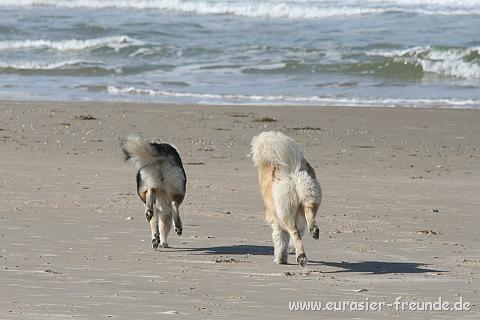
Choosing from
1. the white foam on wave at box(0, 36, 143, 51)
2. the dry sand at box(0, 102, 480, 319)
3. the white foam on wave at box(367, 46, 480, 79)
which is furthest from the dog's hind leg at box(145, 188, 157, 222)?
the white foam on wave at box(0, 36, 143, 51)

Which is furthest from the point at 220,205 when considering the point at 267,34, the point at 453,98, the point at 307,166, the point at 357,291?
the point at 267,34

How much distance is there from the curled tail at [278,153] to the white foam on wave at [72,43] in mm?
22830

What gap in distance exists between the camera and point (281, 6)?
4288 cm

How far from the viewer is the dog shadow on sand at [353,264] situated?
7.30 metres

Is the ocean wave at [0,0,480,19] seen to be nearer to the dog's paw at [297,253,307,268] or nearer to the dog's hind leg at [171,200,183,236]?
the dog's hind leg at [171,200,183,236]

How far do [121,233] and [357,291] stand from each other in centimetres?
287

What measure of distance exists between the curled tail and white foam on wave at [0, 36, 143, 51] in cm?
2283

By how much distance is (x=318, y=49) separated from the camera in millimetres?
28047

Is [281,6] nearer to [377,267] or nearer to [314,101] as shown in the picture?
[314,101]

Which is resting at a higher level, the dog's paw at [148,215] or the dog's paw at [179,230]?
the dog's paw at [148,215]

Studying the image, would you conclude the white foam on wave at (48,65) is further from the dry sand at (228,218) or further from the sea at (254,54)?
the dry sand at (228,218)

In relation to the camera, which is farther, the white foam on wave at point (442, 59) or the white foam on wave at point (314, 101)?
the white foam on wave at point (442, 59)

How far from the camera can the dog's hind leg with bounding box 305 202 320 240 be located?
23.3 ft

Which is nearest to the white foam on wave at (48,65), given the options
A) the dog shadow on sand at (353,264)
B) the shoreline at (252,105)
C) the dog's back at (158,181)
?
the shoreline at (252,105)
